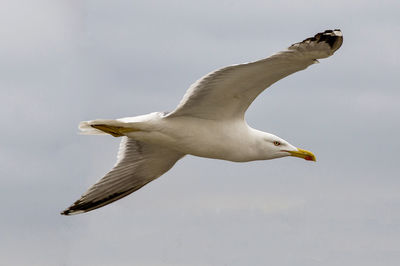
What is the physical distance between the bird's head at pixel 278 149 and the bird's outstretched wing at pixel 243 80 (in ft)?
2.25

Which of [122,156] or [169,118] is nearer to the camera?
[169,118]

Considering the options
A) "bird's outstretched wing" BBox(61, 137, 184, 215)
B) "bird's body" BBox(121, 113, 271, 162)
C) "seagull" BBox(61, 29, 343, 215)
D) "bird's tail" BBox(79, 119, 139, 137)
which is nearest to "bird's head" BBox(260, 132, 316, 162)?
"seagull" BBox(61, 29, 343, 215)

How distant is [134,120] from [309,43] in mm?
3201

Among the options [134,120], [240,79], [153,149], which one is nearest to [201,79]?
[240,79]

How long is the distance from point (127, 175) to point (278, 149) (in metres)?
3.06

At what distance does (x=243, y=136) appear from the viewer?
13523mm

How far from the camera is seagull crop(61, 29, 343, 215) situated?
38.7 ft

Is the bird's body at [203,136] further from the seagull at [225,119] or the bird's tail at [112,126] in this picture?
the bird's tail at [112,126]

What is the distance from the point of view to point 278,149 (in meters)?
14.0

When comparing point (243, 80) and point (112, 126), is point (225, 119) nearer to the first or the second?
point (243, 80)

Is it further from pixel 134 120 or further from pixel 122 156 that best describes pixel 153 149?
pixel 134 120

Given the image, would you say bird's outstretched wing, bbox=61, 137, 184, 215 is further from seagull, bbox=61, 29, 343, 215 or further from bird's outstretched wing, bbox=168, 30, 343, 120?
bird's outstretched wing, bbox=168, 30, 343, 120

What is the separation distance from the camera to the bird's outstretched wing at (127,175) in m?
15.3

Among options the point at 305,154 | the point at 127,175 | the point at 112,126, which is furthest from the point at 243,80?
the point at 127,175
